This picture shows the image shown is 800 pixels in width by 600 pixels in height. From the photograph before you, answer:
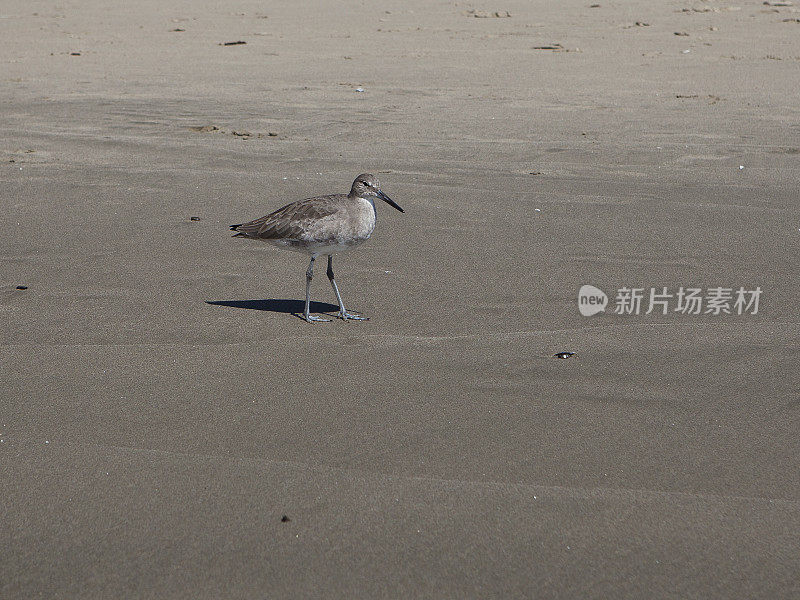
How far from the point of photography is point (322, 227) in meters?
6.57

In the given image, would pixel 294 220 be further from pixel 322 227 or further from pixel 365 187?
pixel 365 187

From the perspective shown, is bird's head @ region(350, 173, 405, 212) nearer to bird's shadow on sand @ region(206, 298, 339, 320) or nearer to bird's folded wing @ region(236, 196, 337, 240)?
bird's folded wing @ region(236, 196, 337, 240)

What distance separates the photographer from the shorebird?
21.6ft

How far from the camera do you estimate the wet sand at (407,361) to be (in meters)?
3.74

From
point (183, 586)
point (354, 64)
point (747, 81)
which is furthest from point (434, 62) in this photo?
point (183, 586)

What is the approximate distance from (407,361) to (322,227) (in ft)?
4.50

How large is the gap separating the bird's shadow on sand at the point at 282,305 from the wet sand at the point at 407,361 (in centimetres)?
5

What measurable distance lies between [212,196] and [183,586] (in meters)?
6.60

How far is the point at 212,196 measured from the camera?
31.8 feet

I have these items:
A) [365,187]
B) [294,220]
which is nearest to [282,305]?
[294,220]

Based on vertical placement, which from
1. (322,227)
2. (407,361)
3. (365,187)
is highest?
(365,187)

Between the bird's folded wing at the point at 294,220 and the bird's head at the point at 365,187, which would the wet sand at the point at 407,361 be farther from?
the bird's head at the point at 365,187

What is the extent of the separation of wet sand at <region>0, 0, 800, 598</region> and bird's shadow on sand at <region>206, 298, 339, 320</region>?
50mm

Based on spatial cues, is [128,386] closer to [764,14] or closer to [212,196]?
[212,196]
